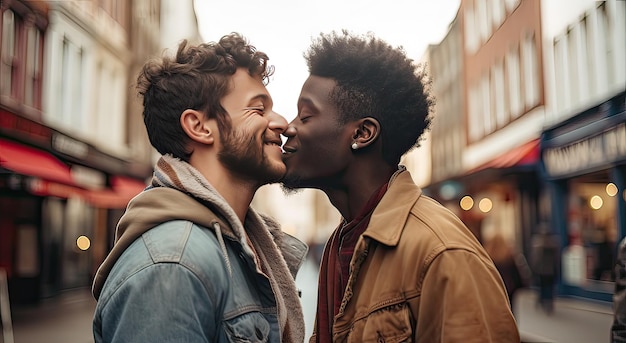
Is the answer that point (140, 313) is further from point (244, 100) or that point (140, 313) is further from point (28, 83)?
point (28, 83)

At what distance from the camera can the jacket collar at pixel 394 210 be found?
226 cm

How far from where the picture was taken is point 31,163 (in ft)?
46.2

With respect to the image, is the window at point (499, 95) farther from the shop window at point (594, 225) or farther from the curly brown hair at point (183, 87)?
the curly brown hair at point (183, 87)

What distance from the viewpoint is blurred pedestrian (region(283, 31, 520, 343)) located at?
2.13 meters

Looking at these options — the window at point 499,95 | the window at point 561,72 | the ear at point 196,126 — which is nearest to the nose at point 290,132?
the ear at point 196,126

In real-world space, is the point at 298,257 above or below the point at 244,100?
below

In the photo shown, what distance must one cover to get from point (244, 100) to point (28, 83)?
15.7 metres

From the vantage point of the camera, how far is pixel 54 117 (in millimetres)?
18109

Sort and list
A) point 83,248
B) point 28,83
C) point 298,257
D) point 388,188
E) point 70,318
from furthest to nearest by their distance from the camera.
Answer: point 83,248, point 28,83, point 70,318, point 298,257, point 388,188

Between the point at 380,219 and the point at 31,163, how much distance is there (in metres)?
13.0

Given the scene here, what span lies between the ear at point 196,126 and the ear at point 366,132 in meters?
0.53

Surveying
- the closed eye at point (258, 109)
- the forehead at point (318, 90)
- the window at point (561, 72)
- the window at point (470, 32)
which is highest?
the window at point (470, 32)

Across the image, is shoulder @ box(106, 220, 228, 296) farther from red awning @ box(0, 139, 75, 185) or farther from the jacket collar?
red awning @ box(0, 139, 75, 185)

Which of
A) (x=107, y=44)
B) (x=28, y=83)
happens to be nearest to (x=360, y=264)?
(x=28, y=83)
